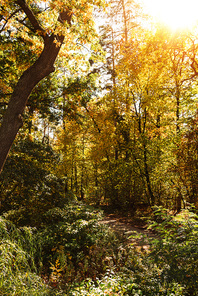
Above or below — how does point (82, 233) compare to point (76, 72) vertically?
below

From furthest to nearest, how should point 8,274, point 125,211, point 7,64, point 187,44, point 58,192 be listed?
point 125,211 < point 7,64 < point 58,192 < point 187,44 < point 8,274

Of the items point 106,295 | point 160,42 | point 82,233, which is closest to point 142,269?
point 106,295

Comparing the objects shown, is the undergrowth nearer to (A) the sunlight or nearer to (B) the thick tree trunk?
(B) the thick tree trunk

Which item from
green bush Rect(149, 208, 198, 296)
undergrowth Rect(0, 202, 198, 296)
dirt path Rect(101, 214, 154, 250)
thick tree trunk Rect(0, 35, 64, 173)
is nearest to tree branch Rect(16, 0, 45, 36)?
thick tree trunk Rect(0, 35, 64, 173)

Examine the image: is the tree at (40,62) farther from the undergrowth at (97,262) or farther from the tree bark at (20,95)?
the undergrowth at (97,262)

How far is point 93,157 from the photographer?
40.6 ft

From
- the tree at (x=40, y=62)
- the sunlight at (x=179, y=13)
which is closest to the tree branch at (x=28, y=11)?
the tree at (x=40, y=62)

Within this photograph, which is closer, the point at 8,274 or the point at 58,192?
the point at 8,274

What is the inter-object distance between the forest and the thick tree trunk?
0.02m

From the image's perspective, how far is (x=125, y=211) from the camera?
1141 cm

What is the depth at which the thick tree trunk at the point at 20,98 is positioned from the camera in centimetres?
366

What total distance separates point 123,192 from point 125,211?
3.63 ft

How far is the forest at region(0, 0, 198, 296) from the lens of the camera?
301cm

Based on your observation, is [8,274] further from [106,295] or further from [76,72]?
[76,72]
